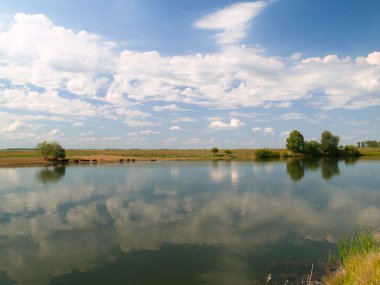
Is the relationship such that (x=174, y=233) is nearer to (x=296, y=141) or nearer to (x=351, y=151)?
(x=296, y=141)

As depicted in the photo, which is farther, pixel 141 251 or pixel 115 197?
pixel 115 197

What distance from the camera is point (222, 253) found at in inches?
755

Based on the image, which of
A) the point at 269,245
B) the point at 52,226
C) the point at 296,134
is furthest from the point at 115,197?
the point at 296,134

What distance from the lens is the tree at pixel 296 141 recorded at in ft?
467

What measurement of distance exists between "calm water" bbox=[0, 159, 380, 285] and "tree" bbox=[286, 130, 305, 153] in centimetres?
10294

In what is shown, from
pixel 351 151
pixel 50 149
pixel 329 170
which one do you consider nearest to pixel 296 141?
pixel 351 151

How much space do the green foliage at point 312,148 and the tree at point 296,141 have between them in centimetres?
191

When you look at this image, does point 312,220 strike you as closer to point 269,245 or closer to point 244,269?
point 269,245

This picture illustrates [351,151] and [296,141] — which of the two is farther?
[351,151]

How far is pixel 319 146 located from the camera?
144875 millimetres

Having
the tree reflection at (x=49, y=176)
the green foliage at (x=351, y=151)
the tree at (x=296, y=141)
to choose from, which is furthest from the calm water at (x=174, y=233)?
the green foliage at (x=351, y=151)

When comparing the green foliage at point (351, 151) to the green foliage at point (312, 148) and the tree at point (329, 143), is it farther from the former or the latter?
the green foliage at point (312, 148)

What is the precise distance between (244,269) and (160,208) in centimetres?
1674

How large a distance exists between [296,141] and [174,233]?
130 m
